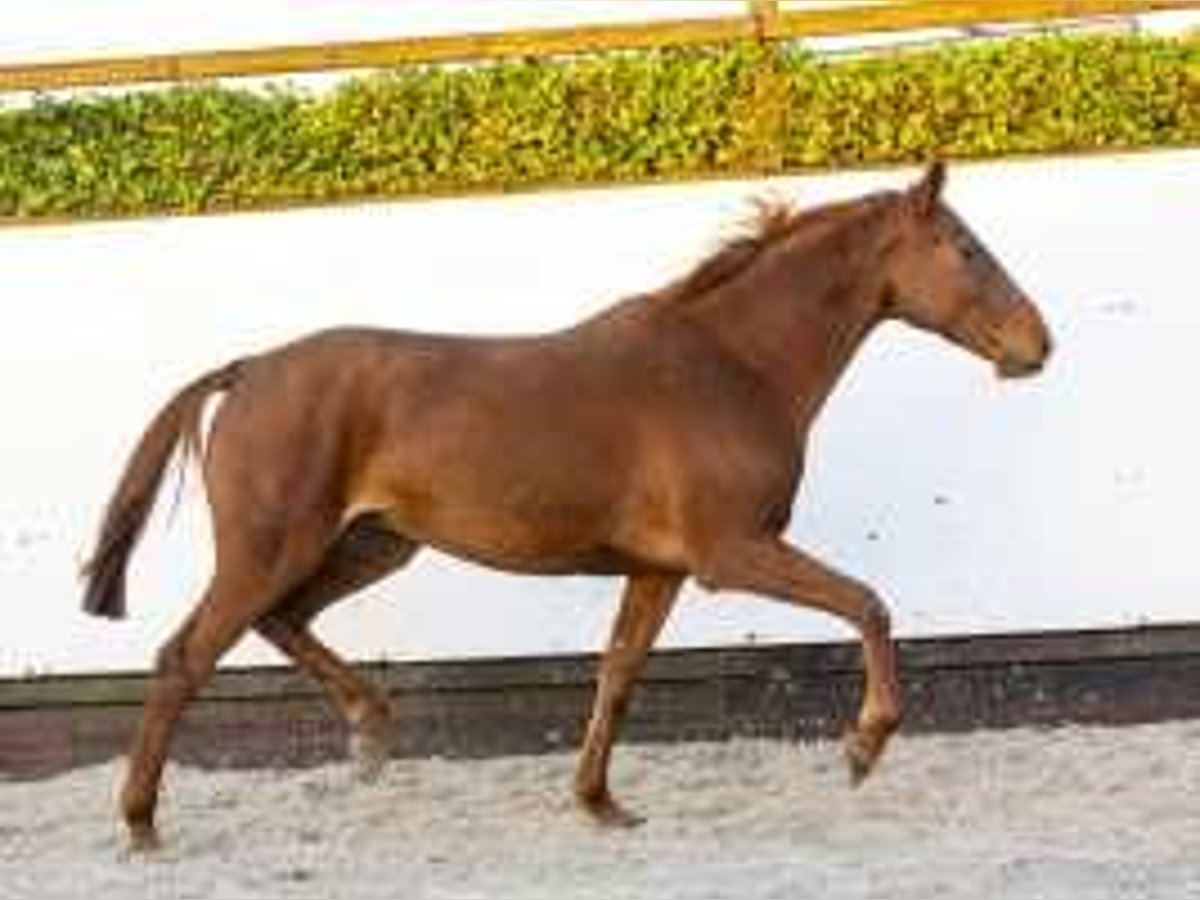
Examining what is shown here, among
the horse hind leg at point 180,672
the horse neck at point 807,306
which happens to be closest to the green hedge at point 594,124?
the horse neck at point 807,306

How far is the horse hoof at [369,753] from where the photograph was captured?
32.4ft

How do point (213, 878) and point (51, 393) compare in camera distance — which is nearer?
point (213, 878)

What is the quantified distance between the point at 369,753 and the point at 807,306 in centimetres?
182

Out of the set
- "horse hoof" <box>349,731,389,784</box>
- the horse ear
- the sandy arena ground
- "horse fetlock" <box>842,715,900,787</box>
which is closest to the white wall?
the sandy arena ground

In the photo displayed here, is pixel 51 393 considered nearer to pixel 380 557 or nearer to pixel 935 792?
pixel 380 557

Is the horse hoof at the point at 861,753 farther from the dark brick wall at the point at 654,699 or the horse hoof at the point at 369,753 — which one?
the dark brick wall at the point at 654,699

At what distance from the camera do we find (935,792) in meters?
9.91

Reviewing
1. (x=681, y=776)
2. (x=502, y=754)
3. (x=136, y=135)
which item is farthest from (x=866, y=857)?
(x=136, y=135)

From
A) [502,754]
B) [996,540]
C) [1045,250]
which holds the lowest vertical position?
[502,754]

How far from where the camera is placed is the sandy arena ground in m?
8.36

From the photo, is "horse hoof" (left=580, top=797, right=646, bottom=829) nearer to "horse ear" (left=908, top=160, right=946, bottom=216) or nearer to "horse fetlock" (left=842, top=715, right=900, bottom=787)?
"horse fetlock" (left=842, top=715, right=900, bottom=787)

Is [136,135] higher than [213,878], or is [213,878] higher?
[136,135]

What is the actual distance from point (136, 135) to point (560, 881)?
3.54m

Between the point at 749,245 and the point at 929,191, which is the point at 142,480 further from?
the point at 929,191
